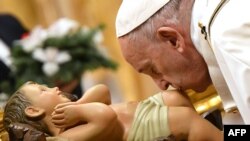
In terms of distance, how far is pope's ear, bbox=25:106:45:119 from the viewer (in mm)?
1229

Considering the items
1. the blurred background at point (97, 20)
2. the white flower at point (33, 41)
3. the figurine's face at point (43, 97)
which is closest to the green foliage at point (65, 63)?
the white flower at point (33, 41)

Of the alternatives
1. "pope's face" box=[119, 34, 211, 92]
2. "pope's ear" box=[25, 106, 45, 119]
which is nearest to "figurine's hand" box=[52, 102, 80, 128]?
"pope's ear" box=[25, 106, 45, 119]

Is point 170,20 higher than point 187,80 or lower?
higher

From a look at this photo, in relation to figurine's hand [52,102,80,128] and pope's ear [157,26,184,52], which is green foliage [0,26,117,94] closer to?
pope's ear [157,26,184,52]

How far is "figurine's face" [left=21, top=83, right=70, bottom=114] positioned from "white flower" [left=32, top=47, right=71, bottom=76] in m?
1.25

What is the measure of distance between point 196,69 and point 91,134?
31cm

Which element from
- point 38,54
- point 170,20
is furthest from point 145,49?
point 38,54

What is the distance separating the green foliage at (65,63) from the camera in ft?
8.36

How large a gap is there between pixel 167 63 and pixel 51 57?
1211 mm

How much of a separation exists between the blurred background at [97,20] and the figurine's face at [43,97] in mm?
2447

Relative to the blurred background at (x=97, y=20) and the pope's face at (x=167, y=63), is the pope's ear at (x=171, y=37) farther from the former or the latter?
the blurred background at (x=97, y=20)

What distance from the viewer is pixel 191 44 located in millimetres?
1363

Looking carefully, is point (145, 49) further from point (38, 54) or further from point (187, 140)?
point (38, 54)

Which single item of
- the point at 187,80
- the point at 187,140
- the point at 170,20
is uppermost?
the point at 170,20
